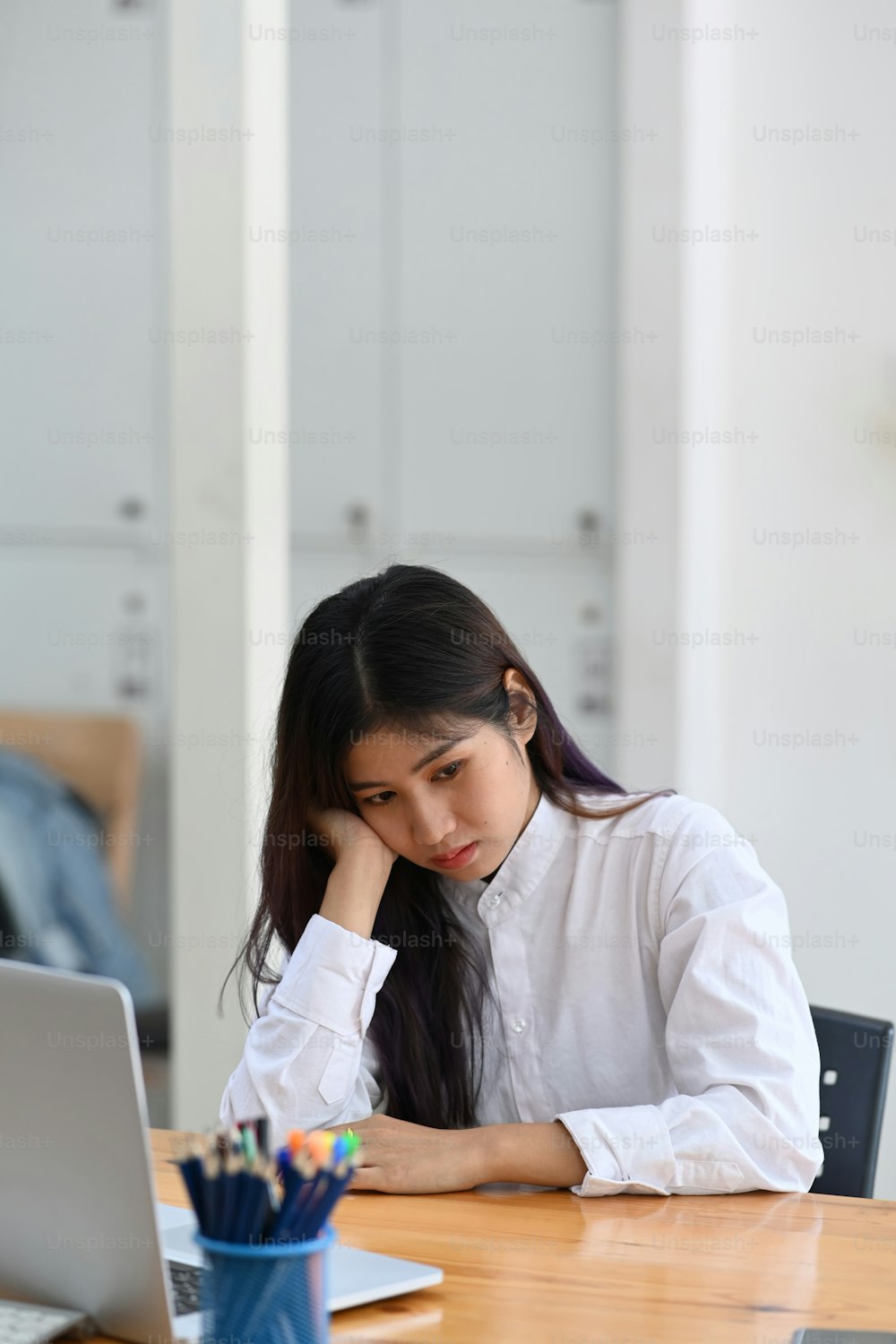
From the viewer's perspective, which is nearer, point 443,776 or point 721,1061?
point 721,1061

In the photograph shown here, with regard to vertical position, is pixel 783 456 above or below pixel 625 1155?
above

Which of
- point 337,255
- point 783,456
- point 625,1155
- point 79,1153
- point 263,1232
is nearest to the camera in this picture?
point 263,1232

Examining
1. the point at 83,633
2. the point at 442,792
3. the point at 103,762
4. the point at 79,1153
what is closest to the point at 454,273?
the point at 83,633

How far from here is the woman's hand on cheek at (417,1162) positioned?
127 centimetres

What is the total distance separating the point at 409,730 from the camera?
1.44 m

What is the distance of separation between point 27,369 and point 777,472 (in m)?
1.89

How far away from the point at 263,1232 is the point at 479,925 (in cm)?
84

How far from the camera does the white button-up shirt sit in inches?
50.6

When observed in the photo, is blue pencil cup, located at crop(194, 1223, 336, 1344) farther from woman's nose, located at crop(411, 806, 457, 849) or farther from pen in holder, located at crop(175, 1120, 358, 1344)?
woman's nose, located at crop(411, 806, 457, 849)

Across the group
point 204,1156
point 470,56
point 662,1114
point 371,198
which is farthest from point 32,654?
point 204,1156

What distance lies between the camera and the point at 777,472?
2.78 m

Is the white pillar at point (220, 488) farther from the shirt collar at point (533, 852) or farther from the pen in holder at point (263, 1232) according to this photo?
the pen in holder at point (263, 1232)

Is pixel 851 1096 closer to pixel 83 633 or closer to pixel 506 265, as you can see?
pixel 506 265

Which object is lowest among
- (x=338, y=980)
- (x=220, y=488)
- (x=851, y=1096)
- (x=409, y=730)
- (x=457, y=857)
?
(x=851, y=1096)
